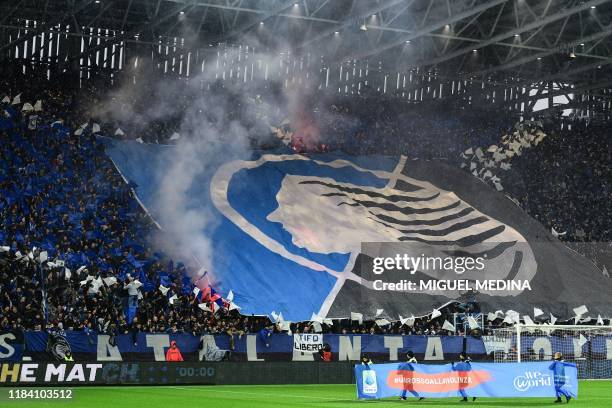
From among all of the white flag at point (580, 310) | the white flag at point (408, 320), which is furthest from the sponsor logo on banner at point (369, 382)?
the white flag at point (580, 310)

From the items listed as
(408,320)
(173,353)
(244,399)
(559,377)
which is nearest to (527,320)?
(408,320)

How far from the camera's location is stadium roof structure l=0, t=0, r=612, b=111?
43906mm

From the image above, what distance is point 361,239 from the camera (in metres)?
46.1

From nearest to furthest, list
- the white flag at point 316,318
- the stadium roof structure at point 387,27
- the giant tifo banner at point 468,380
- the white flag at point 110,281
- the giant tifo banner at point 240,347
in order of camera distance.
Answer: the giant tifo banner at point 468,380 < the giant tifo banner at point 240,347 < the white flag at point 110,281 < the white flag at point 316,318 < the stadium roof structure at point 387,27

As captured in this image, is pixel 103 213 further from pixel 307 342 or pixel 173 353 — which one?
pixel 307 342

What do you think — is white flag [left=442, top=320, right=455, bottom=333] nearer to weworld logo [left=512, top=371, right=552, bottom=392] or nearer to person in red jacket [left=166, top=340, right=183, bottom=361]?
person in red jacket [left=166, top=340, right=183, bottom=361]

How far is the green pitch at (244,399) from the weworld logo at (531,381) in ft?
1.49

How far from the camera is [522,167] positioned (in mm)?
56375

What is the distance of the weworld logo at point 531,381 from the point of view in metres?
26.1

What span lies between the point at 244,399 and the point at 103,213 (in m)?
17.3

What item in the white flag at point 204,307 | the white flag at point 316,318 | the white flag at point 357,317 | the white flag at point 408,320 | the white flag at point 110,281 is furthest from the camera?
the white flag at point 408,320

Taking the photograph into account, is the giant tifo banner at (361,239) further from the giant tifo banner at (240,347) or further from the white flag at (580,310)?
the giant tifo banner at (240,347)

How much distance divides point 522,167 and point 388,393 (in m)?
32.1

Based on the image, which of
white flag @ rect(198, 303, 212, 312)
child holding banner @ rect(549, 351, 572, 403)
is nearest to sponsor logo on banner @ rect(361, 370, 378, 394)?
child holding banner @ rect(549, 351, 572, 403)
